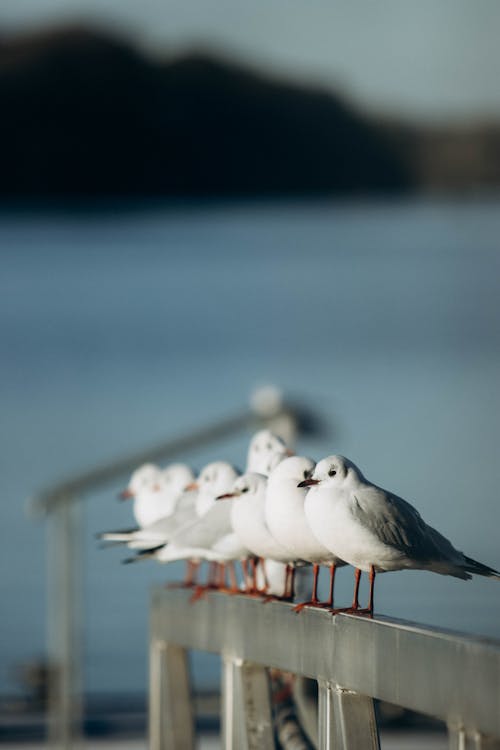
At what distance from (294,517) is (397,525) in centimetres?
33

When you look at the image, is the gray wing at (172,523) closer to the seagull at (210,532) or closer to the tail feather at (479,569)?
the seagull at (210,532)

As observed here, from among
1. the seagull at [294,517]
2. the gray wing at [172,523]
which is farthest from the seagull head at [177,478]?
the seagull at [294,517]

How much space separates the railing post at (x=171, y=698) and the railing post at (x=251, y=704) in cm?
68

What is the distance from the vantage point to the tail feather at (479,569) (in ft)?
10.7

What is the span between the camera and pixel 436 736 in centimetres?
664

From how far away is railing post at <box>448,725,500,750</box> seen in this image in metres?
2.81

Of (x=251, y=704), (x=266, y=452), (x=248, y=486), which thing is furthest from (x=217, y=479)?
(x=251, y=704)

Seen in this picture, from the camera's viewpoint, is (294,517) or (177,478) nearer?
(294,517)

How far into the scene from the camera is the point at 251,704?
4.17 meters

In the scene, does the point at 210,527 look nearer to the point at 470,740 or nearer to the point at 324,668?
the point at 324,668

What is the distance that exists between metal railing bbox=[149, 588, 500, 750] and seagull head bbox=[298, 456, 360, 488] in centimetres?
27

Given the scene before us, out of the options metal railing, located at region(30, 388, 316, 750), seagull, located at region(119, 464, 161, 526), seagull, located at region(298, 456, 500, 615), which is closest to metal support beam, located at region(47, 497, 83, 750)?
metal railing, located at region(30, 388, 316, 750)

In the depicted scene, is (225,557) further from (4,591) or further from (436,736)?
(4,591)

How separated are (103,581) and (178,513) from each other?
13.8 meters
